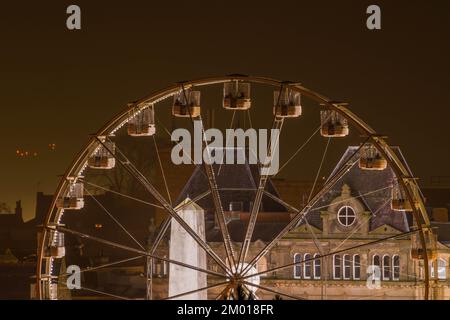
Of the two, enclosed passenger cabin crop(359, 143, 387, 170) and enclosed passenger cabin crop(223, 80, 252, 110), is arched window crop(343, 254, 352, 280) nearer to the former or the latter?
enclosed passenger cabin crop(359, 143, 387, 170)

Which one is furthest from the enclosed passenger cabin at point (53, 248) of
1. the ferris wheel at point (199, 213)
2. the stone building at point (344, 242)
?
the stone building at point (344, 242)

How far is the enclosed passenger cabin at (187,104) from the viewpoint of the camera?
2795 cm

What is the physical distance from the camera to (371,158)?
92.1 feet

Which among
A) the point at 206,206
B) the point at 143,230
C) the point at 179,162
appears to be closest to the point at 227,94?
the point at 206,206

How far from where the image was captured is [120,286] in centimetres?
7225

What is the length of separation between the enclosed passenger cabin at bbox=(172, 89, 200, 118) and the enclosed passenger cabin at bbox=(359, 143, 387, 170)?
2.95 metres

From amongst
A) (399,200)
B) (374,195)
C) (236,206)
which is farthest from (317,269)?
(399,200)

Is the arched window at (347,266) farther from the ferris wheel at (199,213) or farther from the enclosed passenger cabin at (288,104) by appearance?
the enclosed passenger cabin at (288,104)

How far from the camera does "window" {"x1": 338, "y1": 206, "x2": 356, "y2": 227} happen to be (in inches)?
2642

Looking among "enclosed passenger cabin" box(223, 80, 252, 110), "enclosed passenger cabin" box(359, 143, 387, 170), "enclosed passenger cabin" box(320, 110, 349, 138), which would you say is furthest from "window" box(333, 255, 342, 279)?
"enclosed passenger cabin" box(223, 80, 252, 110)

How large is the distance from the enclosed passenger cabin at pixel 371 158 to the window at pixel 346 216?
38897mm

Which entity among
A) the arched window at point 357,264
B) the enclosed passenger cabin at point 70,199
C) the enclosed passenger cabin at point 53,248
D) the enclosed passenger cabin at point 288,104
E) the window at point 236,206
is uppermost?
the window at point 236,206
